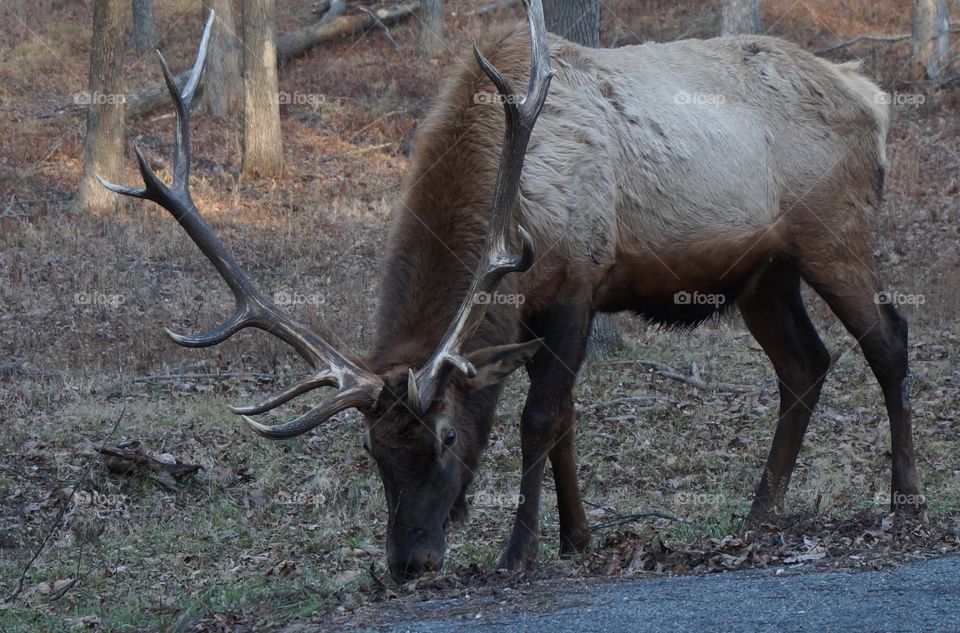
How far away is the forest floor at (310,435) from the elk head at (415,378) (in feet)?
1.17

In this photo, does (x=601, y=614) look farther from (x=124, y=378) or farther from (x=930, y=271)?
(x=930, y=271)

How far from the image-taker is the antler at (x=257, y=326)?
521cm

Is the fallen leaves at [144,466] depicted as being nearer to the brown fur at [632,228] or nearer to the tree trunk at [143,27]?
the brown fur at [632,228]

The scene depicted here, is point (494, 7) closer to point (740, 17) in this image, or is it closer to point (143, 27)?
point (143, 27)

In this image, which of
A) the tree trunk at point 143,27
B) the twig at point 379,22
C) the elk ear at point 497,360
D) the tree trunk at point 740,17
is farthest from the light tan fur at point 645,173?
the tree trunk at point 143,27

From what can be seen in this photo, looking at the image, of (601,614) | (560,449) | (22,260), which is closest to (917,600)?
(601,614)

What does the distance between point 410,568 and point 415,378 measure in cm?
A: 87

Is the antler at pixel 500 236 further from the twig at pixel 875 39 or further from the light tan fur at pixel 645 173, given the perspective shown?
the twig at pixel 875 39

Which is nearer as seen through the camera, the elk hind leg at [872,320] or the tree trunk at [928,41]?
the elk hind leg at [872,320]

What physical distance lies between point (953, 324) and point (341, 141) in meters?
11.9

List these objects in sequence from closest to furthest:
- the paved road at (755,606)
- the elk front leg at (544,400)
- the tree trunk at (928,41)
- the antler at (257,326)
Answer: the paved road at (755,606) → the antler at (257,326) → the elk front leg at (544,400) → the tree trunk at (928,41)

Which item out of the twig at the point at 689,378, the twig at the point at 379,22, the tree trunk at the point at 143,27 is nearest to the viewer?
the twig at the point at 689,378

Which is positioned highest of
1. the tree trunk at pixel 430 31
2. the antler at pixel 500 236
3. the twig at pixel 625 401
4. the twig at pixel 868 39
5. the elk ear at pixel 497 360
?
the tree trunk at pixel 430 31

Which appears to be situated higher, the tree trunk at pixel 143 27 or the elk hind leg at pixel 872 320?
the tree trunk at pixel 143 27
